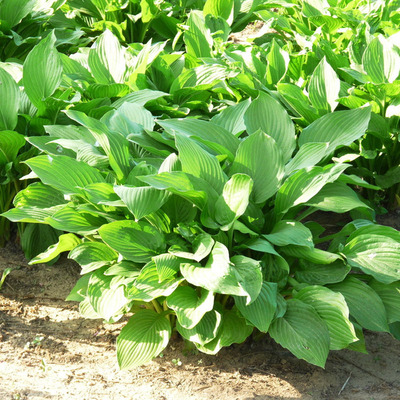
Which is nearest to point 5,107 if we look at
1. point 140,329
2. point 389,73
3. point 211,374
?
point 140,329

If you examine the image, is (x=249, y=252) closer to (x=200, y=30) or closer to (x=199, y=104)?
(x=199, y=104)

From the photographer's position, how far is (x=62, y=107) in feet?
10.1

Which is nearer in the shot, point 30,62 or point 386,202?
point 30,62

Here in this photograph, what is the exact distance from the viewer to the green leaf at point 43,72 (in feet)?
10.1

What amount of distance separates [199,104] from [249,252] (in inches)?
43.3

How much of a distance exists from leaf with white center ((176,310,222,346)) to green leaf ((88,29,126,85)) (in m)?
1.58

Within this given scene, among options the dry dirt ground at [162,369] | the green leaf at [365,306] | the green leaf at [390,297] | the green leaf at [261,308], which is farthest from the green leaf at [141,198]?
the green leaf at [390,297]

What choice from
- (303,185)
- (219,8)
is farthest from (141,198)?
(219,8)

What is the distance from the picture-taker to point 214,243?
2.40m

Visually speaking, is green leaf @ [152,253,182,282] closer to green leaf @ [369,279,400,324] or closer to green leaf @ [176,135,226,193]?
green leaf @ [176,135,226,193]

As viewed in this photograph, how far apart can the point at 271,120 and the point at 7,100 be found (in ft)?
4.43

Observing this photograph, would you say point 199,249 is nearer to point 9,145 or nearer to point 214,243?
point 214,243

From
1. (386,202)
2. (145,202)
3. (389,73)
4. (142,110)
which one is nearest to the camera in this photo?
(145,202)

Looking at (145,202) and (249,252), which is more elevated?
(145,202)
